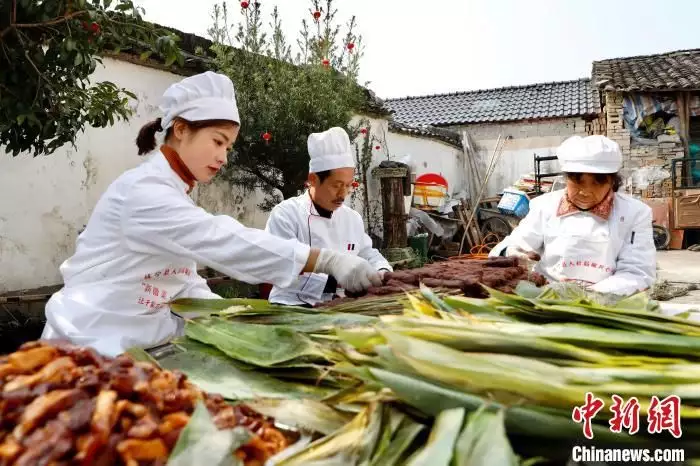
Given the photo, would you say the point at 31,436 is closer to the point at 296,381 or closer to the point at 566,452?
the point at 296,381

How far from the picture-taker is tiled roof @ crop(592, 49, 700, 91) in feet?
51.4

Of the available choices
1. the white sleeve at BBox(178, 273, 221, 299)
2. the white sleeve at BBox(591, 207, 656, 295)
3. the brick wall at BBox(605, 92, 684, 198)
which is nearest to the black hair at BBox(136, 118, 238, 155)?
the white sleeve at BBox(178, 273, 221, 299)

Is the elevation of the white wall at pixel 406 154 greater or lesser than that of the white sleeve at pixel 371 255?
greater

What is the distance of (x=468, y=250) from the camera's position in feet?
47.9

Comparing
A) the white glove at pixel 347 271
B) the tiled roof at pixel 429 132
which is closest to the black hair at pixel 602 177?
the white glove at pixel 347 271

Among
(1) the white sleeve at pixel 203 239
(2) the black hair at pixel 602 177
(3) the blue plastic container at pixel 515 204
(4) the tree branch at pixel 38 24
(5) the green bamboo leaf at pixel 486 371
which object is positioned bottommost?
(3) the blue plastic container at pixel 515 204

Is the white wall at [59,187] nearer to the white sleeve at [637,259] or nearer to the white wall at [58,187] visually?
the white wall at [58,187]

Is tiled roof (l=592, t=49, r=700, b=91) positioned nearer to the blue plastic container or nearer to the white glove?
the blue plastic container

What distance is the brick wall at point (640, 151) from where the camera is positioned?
52.4 ft

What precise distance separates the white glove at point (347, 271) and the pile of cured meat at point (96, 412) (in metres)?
1.19

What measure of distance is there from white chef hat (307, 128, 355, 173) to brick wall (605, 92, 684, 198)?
14083 millimetres

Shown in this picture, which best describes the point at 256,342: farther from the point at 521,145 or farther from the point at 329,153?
the point at 521,145

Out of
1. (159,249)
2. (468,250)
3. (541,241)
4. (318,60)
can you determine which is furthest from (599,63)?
(159,249)

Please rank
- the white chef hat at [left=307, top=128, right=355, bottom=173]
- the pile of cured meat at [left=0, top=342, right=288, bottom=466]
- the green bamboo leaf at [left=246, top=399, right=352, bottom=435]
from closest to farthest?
the pile of cured meat at [left=0, top=342, right=288, bottom=466]
the green bamboo leaf at [left=246, top=399, right=352, bottom=435]
the white chef hat at [left=307, top=128, right=355, bottom=173]
